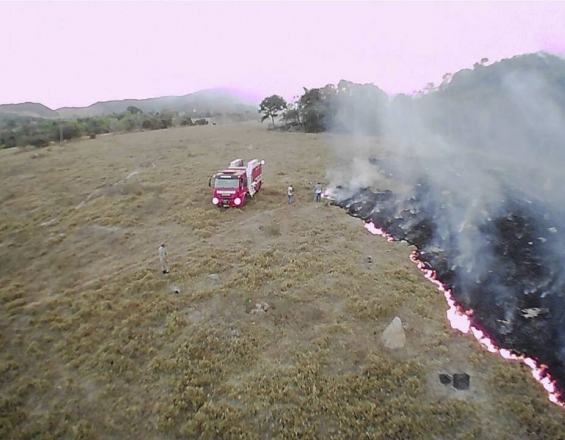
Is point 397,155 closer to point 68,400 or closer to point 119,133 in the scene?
point 68,400

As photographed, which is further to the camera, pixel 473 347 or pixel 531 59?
pixel 531 59

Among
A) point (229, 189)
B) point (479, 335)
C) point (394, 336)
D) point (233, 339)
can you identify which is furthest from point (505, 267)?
point (229, 189)

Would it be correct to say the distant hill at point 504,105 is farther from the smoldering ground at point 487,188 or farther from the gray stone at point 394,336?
the gray stone at point 394,336

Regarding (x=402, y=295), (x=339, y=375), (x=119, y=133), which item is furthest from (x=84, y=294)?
(x=119, y=133)

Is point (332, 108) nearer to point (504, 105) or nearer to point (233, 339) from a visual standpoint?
point (504, 105)

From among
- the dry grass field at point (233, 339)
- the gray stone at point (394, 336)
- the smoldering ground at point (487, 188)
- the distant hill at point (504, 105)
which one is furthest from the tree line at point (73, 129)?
the gray stone at point (394, 336)

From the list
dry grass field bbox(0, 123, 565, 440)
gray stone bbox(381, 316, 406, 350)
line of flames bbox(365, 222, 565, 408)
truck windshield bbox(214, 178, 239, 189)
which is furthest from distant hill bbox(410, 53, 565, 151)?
gray stone bbox(381, 316, 406, 350)
